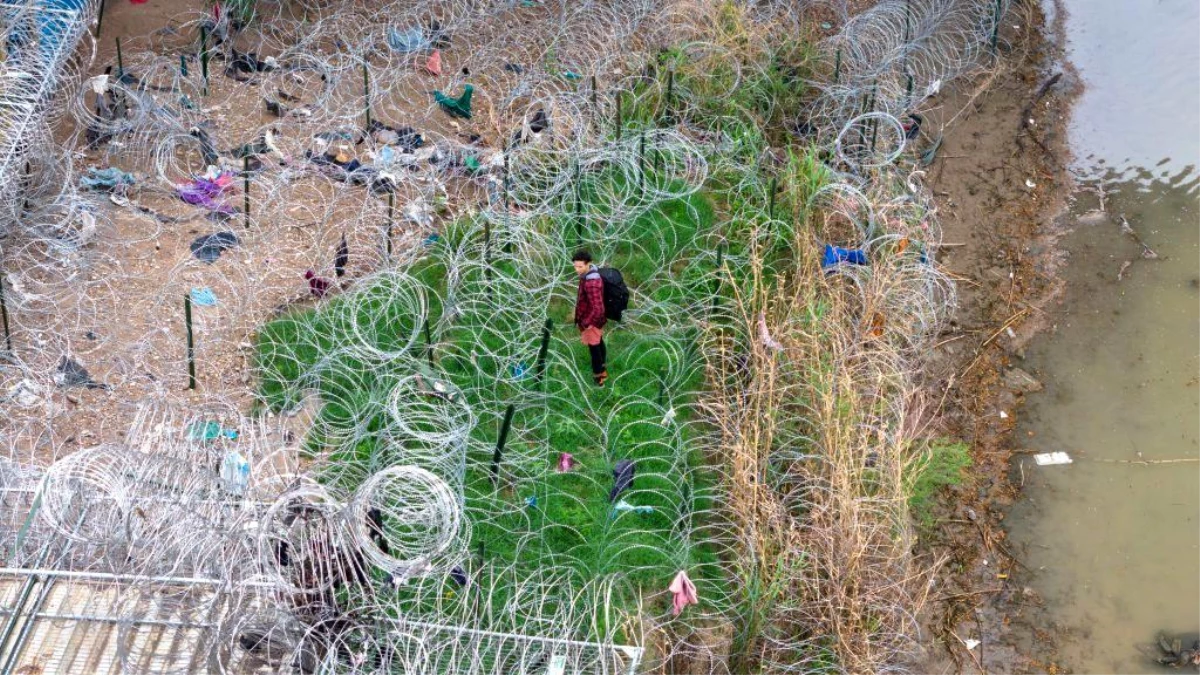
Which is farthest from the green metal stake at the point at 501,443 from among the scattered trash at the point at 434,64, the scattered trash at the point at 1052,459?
the scattered trash at the point at 434,64

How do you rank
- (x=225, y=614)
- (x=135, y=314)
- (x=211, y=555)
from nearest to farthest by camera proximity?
1. (x=225, y=614)
2. (x=211, y=555)
3. (x=135, y=314)

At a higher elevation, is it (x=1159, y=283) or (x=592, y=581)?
(x=592, y=581)

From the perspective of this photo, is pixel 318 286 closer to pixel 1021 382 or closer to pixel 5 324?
pixel 5 324

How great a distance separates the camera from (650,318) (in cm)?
1215

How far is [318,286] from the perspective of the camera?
40.0ft

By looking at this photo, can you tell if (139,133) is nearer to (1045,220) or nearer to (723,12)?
(723,12)

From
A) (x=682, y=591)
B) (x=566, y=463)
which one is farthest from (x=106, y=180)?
(x=682, y=591)

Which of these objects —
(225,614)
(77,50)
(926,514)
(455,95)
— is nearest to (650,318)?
(926,514)

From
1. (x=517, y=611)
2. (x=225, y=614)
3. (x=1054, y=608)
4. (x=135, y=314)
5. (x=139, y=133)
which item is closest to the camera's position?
(x=225, y=614)

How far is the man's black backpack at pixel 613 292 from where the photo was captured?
11.3 metres

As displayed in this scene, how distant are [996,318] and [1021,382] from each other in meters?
0.77

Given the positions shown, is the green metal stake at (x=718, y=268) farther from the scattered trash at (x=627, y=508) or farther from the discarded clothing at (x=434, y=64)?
the discarded clothing at (x=434, y=64)

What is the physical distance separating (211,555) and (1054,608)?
5953mm

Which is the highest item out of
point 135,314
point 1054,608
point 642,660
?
point 135,314
